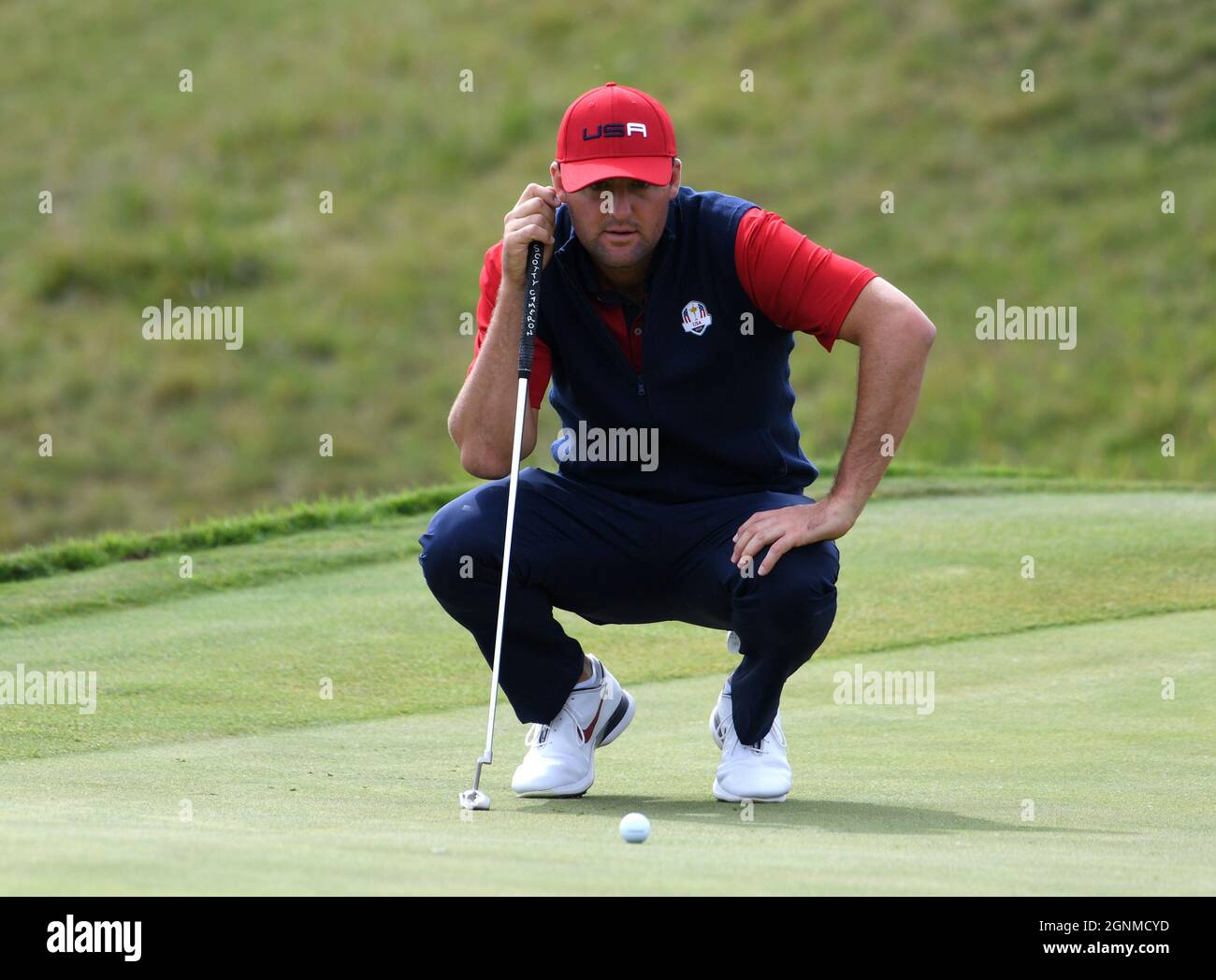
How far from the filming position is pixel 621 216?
411 centimetres

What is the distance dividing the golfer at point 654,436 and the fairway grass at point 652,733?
29cm

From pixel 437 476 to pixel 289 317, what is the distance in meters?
3.12

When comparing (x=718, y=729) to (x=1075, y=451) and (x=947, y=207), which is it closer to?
(x=1075, y=451)

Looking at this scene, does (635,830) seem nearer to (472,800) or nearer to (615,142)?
(472,800)

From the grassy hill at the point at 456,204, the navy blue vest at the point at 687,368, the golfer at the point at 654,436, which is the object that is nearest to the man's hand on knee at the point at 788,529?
the golfer at the point at 654,436

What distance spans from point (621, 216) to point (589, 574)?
824 millimetres

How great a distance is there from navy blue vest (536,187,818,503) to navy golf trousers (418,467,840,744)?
8 centimetres

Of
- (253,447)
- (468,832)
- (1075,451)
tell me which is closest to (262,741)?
(468,832)

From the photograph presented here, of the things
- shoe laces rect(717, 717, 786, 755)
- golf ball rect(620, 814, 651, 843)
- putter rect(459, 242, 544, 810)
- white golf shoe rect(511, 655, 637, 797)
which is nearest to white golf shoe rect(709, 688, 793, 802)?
shoe laces rect(717, 717, 786, 755)

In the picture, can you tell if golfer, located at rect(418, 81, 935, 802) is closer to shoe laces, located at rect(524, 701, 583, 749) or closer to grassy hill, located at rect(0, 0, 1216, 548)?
shoe laces, located at rect(524, 701, 583, 749)

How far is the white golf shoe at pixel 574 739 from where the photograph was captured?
409 cm

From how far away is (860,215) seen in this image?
61.6ft

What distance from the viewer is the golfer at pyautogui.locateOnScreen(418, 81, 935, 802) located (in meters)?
4.08

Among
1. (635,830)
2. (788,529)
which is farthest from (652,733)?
(635,830)
